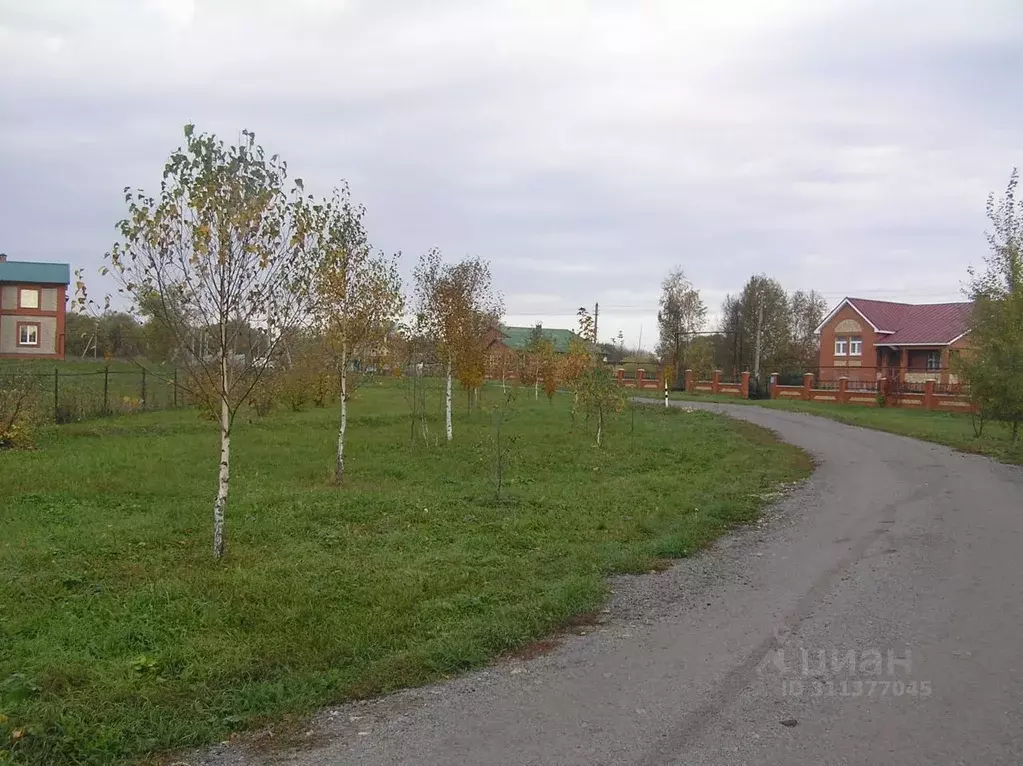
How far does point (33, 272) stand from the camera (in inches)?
2051

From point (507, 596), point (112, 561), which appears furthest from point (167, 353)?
point (507, 596)

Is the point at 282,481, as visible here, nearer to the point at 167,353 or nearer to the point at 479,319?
the point at 167,353

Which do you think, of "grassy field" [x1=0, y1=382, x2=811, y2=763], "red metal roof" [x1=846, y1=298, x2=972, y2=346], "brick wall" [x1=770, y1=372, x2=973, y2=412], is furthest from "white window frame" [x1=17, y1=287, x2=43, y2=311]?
"red metal roof" [x1=846, y1=298, x2=972, y2=346]

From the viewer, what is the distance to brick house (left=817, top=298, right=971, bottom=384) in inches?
1949

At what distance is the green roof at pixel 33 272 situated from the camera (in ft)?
168

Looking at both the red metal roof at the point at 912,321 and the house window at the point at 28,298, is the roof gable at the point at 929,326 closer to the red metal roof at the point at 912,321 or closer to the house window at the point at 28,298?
the red metal roof at the point at 912,321

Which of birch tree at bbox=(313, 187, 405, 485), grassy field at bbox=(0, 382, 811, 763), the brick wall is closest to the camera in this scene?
grassy field at bbox=(0, 382, 811, 763)

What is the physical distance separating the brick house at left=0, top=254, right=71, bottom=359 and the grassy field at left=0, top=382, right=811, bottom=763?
3983 cm

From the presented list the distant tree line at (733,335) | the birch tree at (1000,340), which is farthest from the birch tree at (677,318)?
the birch tree at (1000,340)

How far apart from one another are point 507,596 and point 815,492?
7.96m

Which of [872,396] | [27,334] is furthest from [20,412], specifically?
[27,334]

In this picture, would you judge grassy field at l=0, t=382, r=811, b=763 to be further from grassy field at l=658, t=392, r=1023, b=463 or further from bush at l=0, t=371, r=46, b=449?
grassy field at l=658, t=392, r=1023, b=463

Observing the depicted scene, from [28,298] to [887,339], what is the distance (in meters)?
54.5

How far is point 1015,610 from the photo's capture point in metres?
6.62
